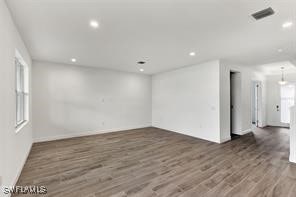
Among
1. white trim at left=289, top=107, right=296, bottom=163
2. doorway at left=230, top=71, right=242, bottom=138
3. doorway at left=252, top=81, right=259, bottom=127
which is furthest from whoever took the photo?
doorway at left=252, top=81, right=259, bottom=127

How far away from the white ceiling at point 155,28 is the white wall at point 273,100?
353cm

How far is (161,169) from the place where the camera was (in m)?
2.78

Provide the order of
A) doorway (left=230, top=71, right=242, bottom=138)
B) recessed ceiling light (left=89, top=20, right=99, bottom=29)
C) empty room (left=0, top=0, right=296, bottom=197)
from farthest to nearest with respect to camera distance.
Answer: doorway (left=230, top=71, right=242, bottom=138) → recessed ceiling light (left=89, top=20, right=99, bottom=29) → empty room (left=0, top=0, right=296, bottom=197)

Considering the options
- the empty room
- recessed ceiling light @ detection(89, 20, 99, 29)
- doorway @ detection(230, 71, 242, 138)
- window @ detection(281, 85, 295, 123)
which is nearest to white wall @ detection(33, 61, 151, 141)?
the empty room

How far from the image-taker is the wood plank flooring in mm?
2160

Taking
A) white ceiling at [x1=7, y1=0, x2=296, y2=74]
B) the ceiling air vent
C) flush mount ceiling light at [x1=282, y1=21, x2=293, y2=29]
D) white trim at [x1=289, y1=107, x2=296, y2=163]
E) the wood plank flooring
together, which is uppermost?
white ceiling at [x1=7, y1=0, x2=296, y2=74]

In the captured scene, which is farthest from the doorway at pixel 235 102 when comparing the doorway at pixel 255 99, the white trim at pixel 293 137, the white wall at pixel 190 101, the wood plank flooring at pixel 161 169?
the white trim at pixel 293 137

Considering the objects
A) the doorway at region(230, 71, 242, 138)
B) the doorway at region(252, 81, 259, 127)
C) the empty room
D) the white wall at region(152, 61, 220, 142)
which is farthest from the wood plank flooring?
the doorway at region(252, 81, 259, 127)

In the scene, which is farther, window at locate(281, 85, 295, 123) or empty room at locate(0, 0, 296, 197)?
window at locate(281, 85, 295, 123)

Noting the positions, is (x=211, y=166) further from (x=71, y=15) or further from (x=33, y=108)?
(x=33, y=108)

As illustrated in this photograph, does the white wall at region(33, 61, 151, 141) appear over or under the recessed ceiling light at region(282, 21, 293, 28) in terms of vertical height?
under

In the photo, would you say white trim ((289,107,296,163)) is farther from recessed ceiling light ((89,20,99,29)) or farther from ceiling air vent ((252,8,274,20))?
recessed ceiling light ((89,20,99,29))

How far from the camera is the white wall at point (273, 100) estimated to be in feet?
21.9

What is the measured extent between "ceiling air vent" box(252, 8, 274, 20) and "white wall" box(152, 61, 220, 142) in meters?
2.33
